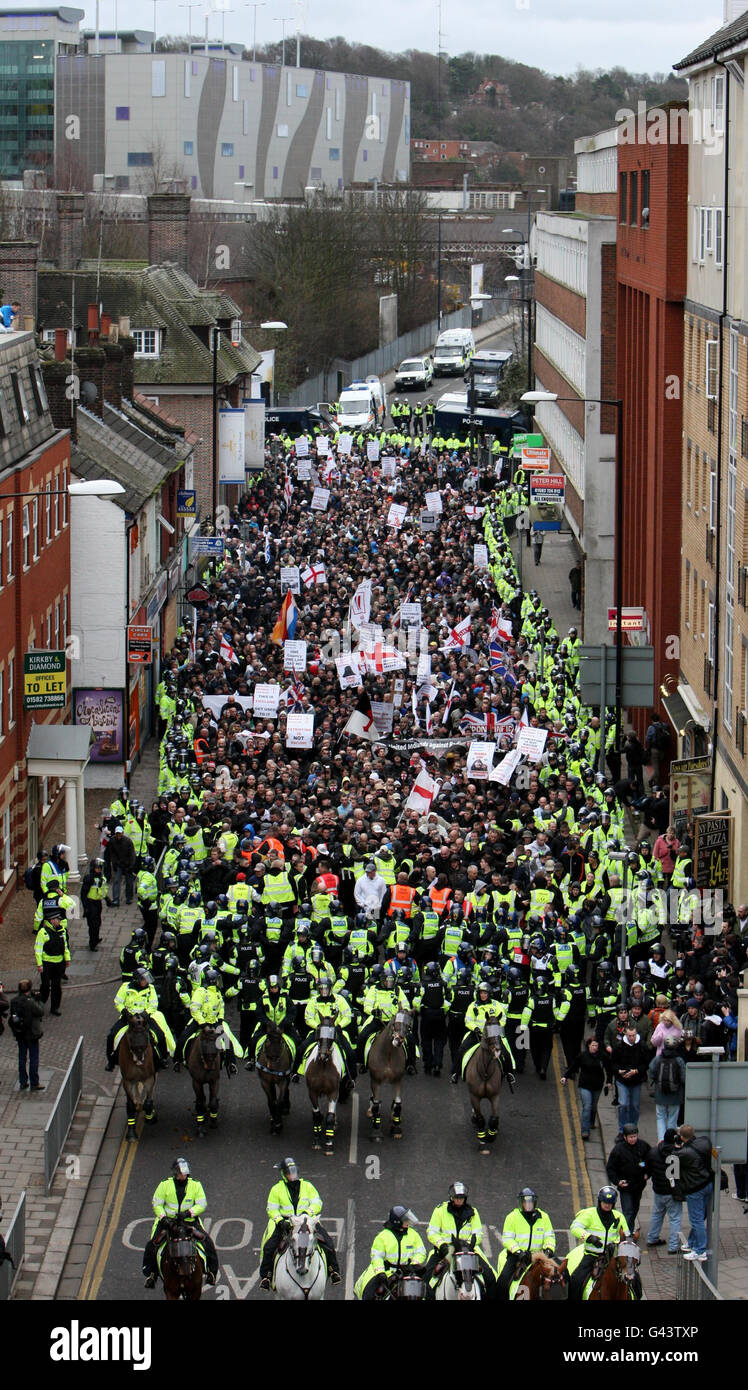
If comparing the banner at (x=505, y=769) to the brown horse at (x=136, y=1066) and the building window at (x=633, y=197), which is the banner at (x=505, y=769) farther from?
the building window at (x=633, y=197)

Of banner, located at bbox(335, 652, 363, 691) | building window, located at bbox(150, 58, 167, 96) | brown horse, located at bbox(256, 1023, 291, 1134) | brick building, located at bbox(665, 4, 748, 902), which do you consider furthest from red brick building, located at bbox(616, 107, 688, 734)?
building window, located at bbox(150, 58, 167, 96)

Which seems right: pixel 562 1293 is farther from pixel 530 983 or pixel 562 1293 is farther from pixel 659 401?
pixel 659 401

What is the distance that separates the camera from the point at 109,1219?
2006 centimetres

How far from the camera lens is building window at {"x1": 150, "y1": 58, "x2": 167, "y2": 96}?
123688mm

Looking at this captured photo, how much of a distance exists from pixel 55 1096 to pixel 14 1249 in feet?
16.7

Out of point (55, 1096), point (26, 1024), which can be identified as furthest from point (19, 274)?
point (26, 1024)

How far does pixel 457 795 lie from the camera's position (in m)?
31.9

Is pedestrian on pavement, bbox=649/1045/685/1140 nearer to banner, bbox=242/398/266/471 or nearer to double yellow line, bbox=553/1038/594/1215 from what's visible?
double yellow line, bbox=553/1038/594/1215

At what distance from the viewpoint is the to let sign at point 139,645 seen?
37250mm

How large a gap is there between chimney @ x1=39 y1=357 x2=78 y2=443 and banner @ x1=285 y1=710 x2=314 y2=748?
9.33 m

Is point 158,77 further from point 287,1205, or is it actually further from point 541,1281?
point 541,1281
